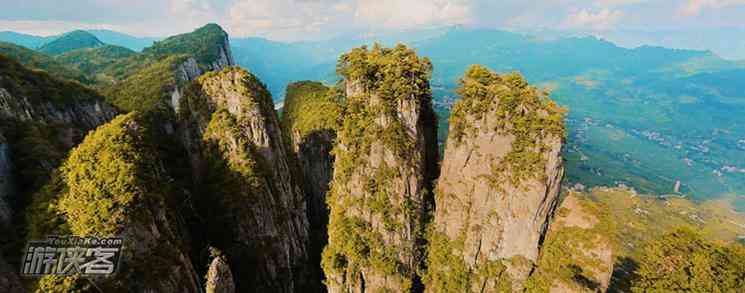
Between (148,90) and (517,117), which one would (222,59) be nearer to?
(148,90)

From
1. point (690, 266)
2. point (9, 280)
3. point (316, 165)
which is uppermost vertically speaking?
point (9, 280)

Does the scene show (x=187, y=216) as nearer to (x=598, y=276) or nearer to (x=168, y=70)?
(x=598, y=276)

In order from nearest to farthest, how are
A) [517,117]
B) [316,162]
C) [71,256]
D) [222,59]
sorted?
[71,256]
[517,117]
[316,162]
[222,59]

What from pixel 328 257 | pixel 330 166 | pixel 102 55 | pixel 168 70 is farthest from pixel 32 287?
pixel 102 55

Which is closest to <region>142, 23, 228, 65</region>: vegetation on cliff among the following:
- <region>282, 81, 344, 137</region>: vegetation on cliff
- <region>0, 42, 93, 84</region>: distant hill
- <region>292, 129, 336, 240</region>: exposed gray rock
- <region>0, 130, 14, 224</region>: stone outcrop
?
<region>0, 42, 93, 84</region>: distant hill

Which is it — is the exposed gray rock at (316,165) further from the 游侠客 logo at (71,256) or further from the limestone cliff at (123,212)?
the 游侠客 logo at (71,256)

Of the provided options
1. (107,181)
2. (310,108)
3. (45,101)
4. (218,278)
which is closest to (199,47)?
(310,108)

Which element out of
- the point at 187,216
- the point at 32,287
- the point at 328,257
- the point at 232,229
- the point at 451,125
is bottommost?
the point at 328,257

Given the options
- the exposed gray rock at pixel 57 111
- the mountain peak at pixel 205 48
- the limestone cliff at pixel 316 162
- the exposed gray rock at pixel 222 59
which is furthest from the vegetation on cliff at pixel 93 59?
the limestone cliff at pixel 316 162

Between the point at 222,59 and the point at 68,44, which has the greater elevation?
the point at 68,44
